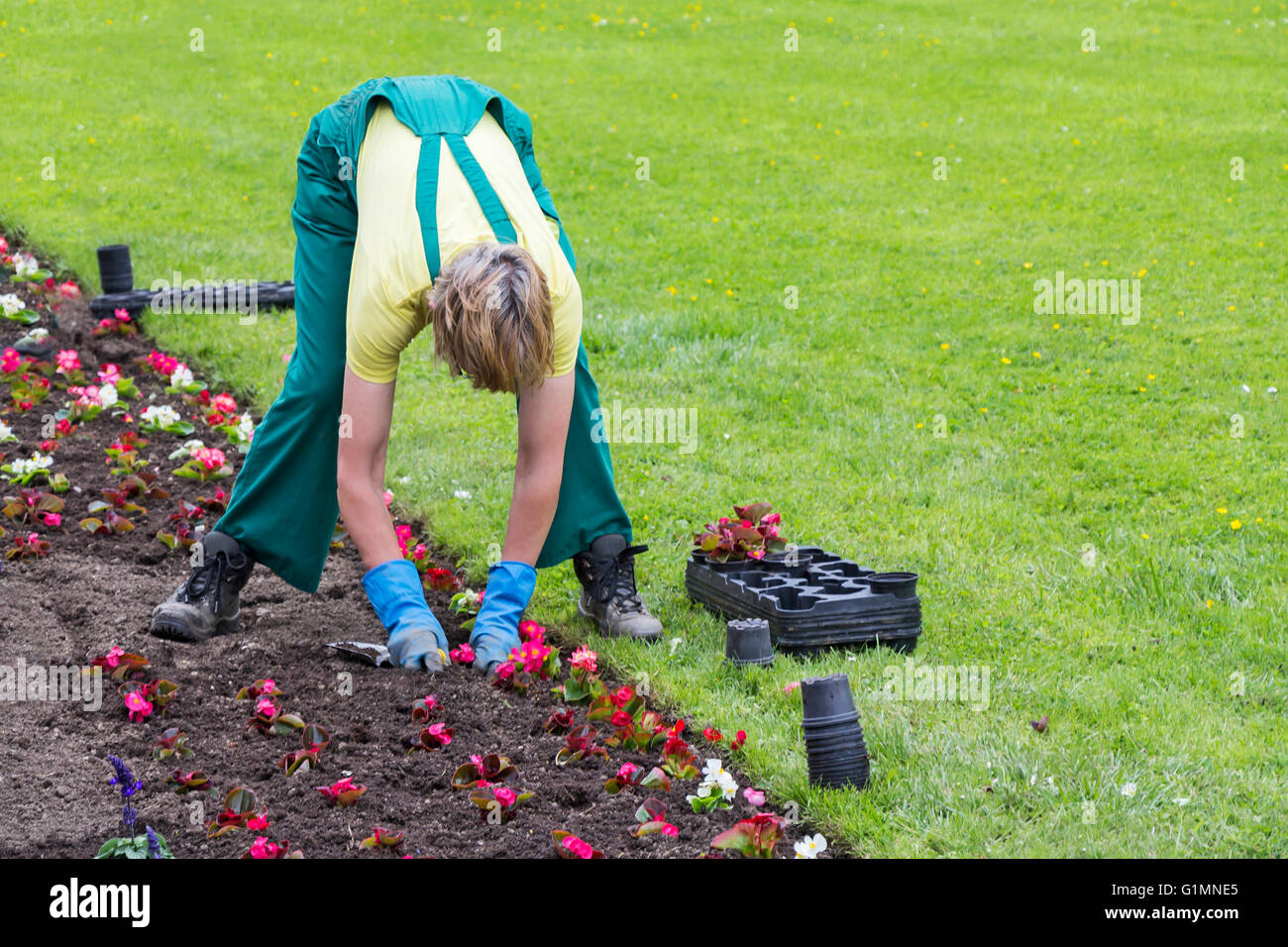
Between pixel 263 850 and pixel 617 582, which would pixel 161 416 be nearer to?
pixel 617 582

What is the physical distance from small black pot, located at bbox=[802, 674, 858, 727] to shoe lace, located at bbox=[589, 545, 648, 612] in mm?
1040

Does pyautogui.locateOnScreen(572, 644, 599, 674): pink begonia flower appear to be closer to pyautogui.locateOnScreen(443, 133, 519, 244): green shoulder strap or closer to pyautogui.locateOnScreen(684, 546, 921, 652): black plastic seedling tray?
pyautogui.locateOnScreen(684, 546, 921, 652): black plastic seedling tray

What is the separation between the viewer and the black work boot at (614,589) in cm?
384

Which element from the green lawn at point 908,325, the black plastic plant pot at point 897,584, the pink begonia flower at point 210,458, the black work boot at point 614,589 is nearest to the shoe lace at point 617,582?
the black work boot at point 614,589

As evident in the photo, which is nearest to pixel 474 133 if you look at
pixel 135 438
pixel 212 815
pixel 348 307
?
pixel 348 307

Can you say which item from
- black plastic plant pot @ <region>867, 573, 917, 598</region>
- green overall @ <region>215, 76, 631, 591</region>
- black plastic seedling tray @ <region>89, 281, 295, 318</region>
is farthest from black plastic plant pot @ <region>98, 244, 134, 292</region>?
black plastic plant pot @ <region>867, 573, 917, 598</region>

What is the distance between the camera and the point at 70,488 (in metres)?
4.95

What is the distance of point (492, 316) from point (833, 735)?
4.04ft

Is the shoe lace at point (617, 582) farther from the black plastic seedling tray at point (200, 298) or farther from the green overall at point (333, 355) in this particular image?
the black plastic seedling tray at point (200, 298)

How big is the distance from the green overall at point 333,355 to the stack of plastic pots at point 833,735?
120cm

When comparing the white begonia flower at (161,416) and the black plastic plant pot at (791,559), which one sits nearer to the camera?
the black plastic plant pot at (791,559)

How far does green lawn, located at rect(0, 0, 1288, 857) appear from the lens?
3.27 metres

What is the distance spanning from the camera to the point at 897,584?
3.68m

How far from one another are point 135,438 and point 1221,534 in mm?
4265
